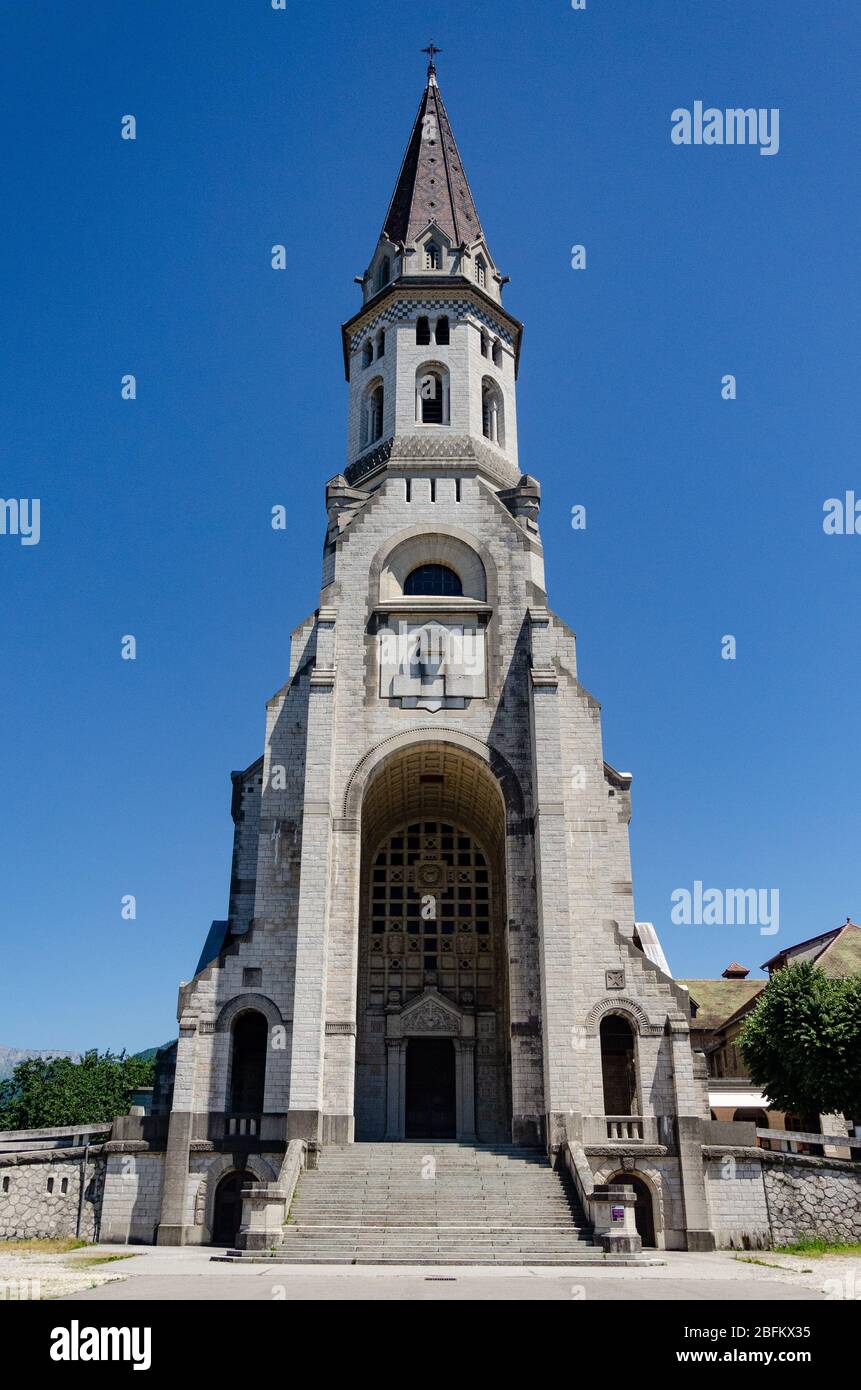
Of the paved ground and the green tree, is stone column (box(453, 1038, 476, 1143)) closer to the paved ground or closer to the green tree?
the green tree

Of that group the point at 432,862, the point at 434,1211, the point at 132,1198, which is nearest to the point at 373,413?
the point at 432,862

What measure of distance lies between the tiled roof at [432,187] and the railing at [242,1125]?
107 feet

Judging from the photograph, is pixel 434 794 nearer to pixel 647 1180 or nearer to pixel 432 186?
pixel 647 1180

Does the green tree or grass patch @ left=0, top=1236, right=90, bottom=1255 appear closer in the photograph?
grass patch @ left=0, top=1236, right=90, bottom=1255

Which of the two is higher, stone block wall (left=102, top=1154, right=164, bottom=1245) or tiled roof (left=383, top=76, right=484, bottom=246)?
tiled roof (left=383, top=76, right=484, bottom=246)

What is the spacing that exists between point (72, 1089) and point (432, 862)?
34.0m

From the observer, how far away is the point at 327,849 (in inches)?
1122

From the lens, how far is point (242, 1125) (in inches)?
1067

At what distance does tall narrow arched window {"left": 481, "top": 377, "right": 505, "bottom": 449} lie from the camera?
38.8 m

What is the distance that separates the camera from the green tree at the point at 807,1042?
28891mm

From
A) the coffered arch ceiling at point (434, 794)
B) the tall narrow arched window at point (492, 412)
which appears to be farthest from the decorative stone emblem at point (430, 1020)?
the tall narrow arched window at point (492, 412)

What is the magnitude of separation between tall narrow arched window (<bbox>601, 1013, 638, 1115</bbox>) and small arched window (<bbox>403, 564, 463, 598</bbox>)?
14.4 meters

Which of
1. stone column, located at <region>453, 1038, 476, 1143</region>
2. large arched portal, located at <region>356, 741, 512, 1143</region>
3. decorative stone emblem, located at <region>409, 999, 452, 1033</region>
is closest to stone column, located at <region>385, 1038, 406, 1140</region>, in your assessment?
large arched portal, located at <region>356, 741, 512, 1143</region>

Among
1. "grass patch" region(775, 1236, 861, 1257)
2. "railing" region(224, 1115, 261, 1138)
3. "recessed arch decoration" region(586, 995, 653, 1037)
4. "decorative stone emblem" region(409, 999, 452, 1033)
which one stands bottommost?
"grass patch" region(775, 1236, 861, 1257)
